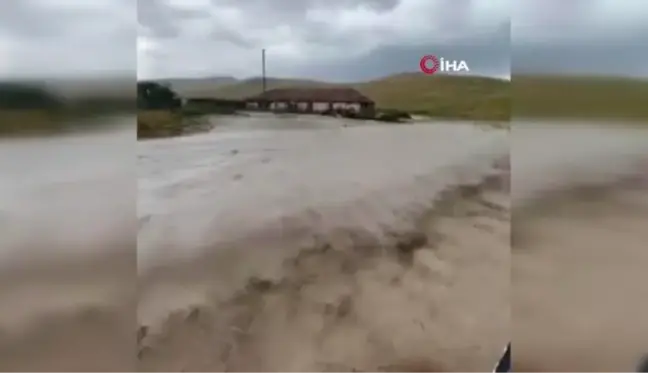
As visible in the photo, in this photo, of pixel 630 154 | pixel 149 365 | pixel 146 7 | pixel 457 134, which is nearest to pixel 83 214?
pixel 149 365

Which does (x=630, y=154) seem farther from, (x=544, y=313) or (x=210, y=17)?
(x=210, y=17)

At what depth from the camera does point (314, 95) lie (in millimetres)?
1844

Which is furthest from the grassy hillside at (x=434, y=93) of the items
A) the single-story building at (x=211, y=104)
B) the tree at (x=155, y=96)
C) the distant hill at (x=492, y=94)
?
the tree at (x=155, y=96)

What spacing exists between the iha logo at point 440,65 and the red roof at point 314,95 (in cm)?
18

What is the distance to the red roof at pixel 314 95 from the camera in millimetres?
1823

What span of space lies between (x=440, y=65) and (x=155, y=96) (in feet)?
2.55

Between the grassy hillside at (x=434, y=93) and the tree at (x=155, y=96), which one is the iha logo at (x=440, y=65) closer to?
the grassy hillside at (x=434, y=93)

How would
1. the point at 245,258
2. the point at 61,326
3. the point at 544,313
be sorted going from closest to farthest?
the point at 61,326 → the point at 245,258 → the point at 544,313

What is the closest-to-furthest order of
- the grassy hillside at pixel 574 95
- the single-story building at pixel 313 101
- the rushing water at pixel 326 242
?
the rushing water at pixel 326 242, the single-story building at pixel 313 101, the grassy hillside at pixel 574 95

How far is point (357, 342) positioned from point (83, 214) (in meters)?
0.80

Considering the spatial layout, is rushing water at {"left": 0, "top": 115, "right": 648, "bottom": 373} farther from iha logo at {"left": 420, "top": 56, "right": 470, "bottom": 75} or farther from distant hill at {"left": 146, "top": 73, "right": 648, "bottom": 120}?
iha logo at {"left": 420, "top": 56, "right": 470, "bottom": 75}

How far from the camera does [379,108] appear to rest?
1.86m

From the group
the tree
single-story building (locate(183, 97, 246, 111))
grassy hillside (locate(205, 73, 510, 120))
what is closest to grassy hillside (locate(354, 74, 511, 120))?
grassy hillside (locate(205, 73, 510, 120))

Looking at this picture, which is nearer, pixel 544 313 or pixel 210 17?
pixel 210 17
